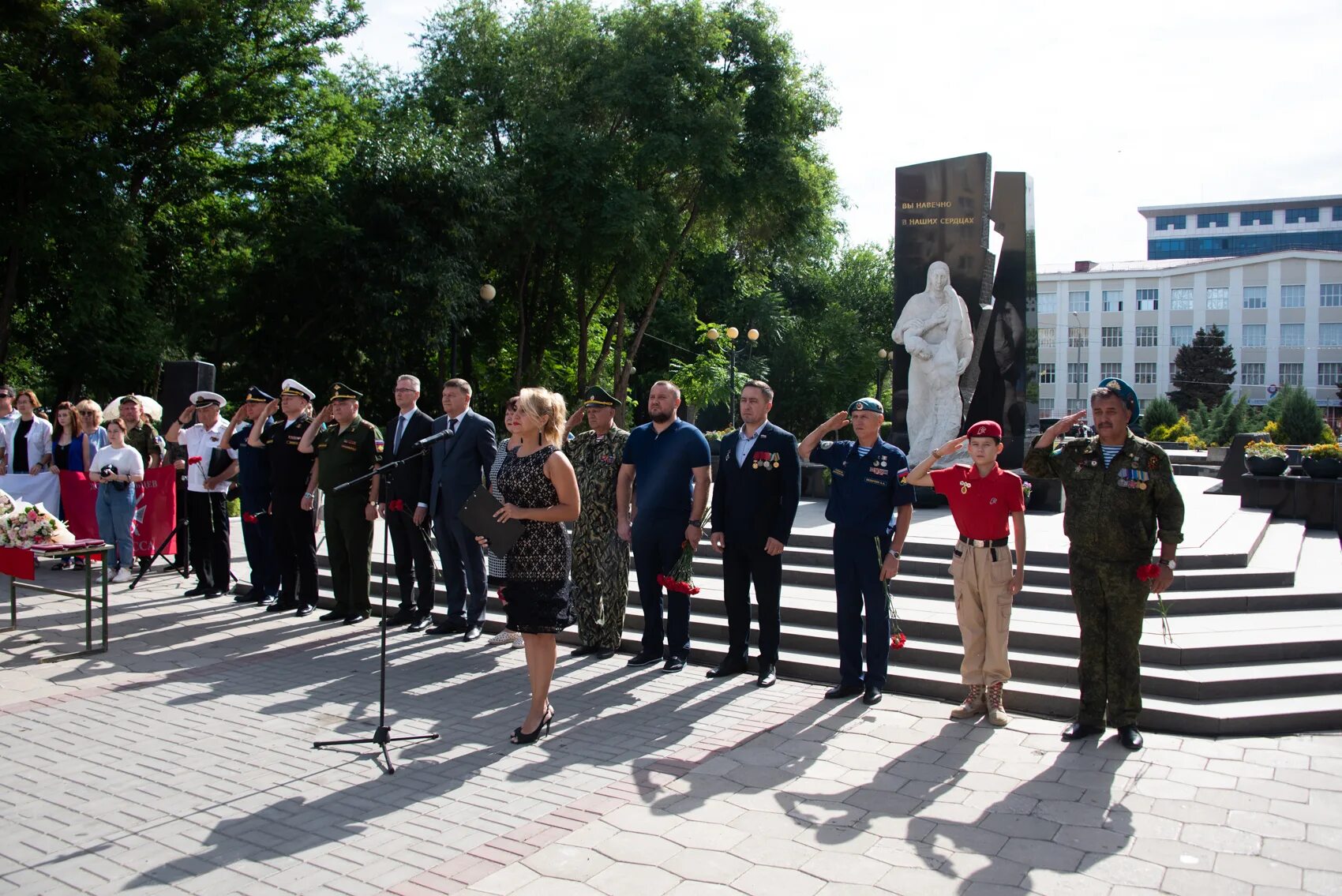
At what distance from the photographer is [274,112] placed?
22.4 m

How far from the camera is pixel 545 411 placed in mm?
5441

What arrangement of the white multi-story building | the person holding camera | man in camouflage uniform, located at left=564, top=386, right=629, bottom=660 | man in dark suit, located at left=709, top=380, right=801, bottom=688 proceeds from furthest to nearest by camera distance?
the white multi-story building < the person holding camera < man in camouflage uniform, located at left=564, top=386, right=629, bottom=660 < man in dark suit, located at left=709, top=380, right=801, bottom=688

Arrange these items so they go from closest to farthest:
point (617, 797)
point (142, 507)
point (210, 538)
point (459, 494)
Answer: point (617, 797)
point (459, 494)
point (210, 538)
point (142, 507)

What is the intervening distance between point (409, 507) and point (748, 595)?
3.10 m

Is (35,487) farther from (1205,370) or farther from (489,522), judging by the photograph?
(1205,370)

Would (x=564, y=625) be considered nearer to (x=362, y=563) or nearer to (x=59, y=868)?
(x=59, y=868)

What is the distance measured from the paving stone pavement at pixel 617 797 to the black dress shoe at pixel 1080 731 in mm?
109

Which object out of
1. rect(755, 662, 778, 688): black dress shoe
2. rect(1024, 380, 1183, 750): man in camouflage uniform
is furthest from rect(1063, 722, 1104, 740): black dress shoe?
rect(755, 662, 778, 688): black dress shoe

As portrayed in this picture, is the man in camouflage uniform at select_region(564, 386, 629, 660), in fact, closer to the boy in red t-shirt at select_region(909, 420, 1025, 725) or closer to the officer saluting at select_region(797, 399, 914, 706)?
the officer saluting at select_region(797, 399, 914, 706)

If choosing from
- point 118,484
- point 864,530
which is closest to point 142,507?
point 118,484

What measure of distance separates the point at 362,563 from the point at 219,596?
2.22 meters

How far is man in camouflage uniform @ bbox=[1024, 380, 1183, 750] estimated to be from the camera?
547 centimetres

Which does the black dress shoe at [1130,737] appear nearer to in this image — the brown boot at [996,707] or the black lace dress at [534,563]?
the brown boot at [996,707]

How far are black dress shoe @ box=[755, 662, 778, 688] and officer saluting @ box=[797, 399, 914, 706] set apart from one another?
1.48 ft
